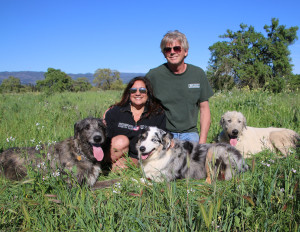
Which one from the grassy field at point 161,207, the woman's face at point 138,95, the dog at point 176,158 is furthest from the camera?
the woman's face at point 138,95

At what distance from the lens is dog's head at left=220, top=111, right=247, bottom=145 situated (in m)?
5.95

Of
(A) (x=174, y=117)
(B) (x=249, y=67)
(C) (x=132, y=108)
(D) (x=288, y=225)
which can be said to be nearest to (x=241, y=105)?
(A) (x=174, y=117)

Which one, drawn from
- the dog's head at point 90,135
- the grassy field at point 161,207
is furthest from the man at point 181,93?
the grassy field at point 161,207

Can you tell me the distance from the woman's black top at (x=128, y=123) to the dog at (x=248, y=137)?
196cm

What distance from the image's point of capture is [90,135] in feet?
14.7

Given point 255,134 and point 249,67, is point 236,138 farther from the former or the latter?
point 249,67

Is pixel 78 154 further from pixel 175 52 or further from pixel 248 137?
pixel 248 137

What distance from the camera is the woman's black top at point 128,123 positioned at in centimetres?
541

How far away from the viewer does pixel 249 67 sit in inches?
1576

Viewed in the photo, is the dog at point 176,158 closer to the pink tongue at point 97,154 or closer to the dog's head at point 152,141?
the dog's head at point 152,141

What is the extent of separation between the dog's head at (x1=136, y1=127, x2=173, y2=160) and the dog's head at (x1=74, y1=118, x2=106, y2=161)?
84 centimetres

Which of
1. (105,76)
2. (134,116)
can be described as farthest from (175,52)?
(105,76)

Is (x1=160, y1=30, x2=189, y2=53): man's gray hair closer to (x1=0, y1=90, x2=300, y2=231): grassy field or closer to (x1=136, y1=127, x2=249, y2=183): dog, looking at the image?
(x1=136, y1=127, x2=249, y2=183): dog

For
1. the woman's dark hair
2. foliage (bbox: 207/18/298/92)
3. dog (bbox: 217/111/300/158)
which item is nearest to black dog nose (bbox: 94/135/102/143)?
the woman's dark hair
